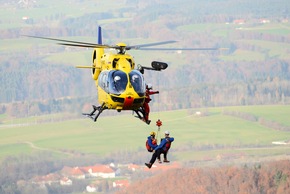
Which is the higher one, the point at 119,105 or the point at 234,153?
the point at 119,105

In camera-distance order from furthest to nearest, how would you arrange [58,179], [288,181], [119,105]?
[58,179] < [288,181] < [119,105]

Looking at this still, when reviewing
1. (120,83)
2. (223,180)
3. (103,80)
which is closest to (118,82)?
(120,83)

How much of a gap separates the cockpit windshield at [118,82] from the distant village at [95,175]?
97617 millimetres

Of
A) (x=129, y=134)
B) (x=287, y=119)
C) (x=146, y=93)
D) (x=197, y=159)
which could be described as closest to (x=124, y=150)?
(x=129, y=134)

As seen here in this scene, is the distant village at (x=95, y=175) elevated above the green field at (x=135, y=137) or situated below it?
below

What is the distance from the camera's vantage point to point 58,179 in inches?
6471

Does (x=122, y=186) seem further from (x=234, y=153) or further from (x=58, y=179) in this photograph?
(x=234, y=153)

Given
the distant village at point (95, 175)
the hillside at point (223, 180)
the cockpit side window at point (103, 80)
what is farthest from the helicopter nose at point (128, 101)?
the distant village at point (95, 175)

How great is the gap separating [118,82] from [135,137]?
13441cm

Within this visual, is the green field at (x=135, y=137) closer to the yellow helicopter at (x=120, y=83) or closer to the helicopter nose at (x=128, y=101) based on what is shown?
the yellow helicopter at (x=120, y=83)

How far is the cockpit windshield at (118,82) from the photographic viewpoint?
166ft

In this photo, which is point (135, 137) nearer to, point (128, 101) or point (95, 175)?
point (95, 175)

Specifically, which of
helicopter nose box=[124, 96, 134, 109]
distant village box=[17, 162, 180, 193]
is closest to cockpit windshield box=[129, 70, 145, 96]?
helicopter nose box=[124, 96, 134, 109]

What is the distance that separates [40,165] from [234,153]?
2742 centimetres
